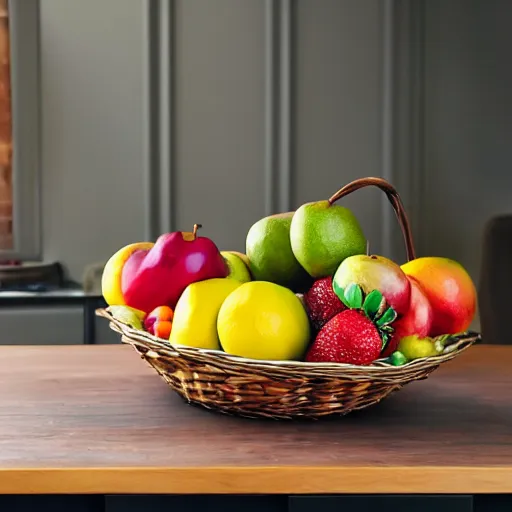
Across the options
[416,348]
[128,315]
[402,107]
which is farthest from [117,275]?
[402,107]

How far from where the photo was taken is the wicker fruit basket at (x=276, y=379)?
0.61 m

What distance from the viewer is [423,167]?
8.52 ft

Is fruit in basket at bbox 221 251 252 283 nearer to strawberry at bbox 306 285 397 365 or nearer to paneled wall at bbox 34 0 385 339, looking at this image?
strawberry at bbox 306 285 397 365

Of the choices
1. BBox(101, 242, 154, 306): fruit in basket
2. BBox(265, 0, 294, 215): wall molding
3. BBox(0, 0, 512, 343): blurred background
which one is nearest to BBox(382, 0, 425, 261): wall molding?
BBox(0, 0, 512, 343): blurred background

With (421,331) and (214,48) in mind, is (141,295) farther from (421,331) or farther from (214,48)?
(214,48)

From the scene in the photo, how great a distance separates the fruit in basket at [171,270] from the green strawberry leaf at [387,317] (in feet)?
0.59

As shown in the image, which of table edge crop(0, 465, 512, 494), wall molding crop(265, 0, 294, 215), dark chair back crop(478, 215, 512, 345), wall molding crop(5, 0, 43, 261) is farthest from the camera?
wall molding crop(265, 0, 294, 215)

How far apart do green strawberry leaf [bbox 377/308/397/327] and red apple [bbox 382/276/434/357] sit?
1.7 inches

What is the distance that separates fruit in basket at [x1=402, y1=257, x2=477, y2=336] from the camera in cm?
74

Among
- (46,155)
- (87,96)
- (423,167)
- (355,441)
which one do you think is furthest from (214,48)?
(355,441)

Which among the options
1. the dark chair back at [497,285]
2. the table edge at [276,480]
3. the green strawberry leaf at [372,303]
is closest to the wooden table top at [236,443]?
the table edge at [276,480]

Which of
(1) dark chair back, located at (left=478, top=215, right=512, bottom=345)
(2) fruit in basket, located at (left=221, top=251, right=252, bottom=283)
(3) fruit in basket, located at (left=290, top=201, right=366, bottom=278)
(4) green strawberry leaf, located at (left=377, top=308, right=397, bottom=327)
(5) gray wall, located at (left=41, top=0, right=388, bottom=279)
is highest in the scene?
(5) gray wall, located at (left=41, top=0, right=388, bottom=279)

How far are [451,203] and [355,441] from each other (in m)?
2.13

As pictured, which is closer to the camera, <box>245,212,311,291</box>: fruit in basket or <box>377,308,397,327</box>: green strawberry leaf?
<box>377,308,397,327</box>: green strawberry leaf
